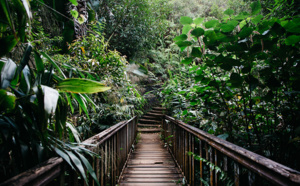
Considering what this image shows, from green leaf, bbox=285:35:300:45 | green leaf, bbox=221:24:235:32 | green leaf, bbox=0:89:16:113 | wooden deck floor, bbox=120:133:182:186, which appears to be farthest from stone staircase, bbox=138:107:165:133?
green leaf, bbox=0:89:16:113

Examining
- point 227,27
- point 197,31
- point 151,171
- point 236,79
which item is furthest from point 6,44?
point 151,171

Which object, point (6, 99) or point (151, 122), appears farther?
point (151, 122)

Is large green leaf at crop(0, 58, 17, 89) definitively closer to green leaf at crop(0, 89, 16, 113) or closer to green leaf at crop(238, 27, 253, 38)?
green leaf at crop(0, 89, 16, 113)

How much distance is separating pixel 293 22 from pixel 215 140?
81 cm

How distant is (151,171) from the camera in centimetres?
263

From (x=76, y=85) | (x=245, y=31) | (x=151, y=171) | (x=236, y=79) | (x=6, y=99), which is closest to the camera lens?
(x=6, y=99)

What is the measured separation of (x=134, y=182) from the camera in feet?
7.41

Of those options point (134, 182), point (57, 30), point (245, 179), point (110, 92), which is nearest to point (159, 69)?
point (57, 30)

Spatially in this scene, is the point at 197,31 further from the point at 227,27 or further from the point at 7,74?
the point at 7,74

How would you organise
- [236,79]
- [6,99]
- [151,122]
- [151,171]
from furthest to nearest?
[151,122]
[151,171]
[236,79]
[6,99]

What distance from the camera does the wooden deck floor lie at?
7.38 feet

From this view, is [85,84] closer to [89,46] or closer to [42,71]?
[42,71]

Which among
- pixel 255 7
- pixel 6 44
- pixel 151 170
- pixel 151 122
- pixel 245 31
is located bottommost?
pixel 151 170

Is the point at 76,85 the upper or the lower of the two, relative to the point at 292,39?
lower
